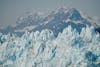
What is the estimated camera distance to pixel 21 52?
64.1 ft

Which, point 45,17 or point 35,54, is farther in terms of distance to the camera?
point 45,17

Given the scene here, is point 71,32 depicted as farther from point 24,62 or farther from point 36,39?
point 24,62

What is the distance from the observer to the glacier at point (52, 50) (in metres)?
17.5

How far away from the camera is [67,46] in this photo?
18.9 metres

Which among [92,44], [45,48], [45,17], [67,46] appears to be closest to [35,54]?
[45,48]

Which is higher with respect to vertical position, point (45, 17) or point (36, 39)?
point (45, 17)

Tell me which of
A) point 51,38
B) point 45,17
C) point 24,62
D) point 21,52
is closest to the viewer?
point 24,62

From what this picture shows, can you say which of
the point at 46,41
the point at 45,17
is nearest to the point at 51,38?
the point at 46,41

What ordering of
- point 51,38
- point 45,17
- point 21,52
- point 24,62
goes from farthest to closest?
point 45,17 → point 51,38 → point 21,52 → point 24,62

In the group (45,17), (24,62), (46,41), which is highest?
(45,17)

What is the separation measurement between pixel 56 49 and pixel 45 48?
2.56 feet

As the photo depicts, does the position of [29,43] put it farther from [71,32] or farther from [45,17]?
[45,17]

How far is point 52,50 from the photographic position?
62.1 feet

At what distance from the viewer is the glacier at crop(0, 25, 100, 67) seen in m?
17.5
